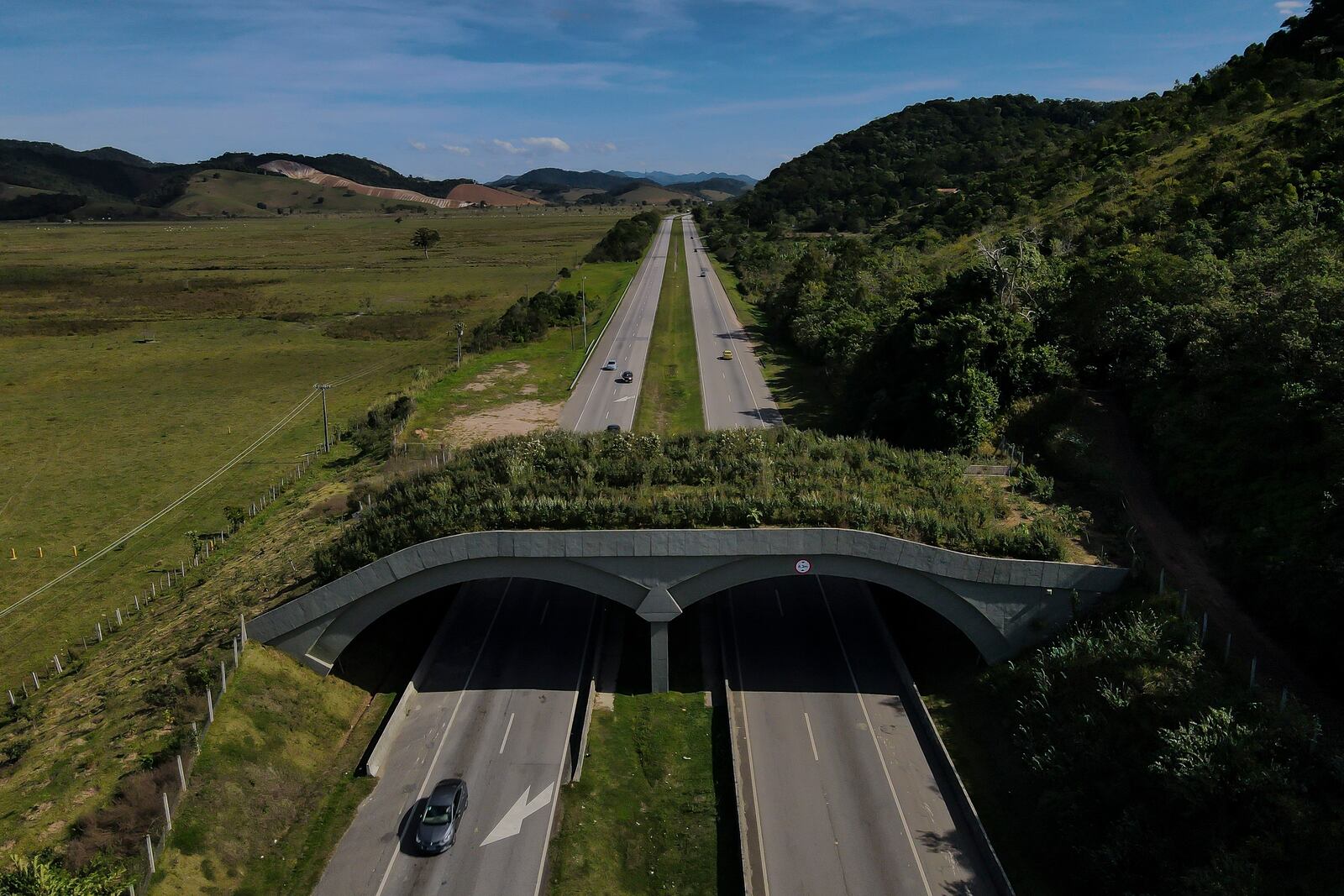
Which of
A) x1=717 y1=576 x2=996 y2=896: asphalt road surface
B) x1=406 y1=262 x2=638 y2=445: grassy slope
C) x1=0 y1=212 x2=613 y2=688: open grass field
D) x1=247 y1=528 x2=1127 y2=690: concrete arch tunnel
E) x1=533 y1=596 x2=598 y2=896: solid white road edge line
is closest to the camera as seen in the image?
x1=717 y1=576 x2=996 y2=896: asphalt road surface

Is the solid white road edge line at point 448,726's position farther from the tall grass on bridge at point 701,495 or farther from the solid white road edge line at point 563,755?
the tall grass on bridge at point 701,495

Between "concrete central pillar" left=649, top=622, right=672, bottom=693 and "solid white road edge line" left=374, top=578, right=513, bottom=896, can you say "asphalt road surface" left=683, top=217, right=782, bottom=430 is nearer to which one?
"solid white road edge line" left=374, top=578, right=513, bottom=896

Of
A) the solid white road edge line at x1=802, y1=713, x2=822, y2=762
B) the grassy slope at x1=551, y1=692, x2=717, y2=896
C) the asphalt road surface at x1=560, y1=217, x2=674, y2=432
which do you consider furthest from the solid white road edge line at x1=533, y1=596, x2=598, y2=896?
the asphalt road surface at x1=560, y1=217, x2=674, y2=432

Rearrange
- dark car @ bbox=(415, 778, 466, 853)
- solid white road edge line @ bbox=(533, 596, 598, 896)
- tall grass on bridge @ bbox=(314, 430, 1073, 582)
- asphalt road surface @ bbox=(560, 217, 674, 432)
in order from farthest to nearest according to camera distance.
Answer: asphalt road surface @ bbox=(560, 217, 674, 432) < tall grass on bridge @ bbox=(314, 430, 1073, 582) < dark car @ bbox=(415, 778, 466, 853) < solid white road edge line @ bbox=(533, 596, 598, 896)

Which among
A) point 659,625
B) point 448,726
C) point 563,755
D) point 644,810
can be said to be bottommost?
point 644,810

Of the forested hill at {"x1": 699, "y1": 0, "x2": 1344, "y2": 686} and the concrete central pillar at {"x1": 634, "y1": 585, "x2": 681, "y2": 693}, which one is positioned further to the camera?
the concrete central pillar at {"x1": 634, "y1": 585, "x2": 681, "y2": 693}

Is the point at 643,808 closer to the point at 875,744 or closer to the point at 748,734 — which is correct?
the point at 748,734

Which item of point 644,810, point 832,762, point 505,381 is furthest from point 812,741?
point 505,381
